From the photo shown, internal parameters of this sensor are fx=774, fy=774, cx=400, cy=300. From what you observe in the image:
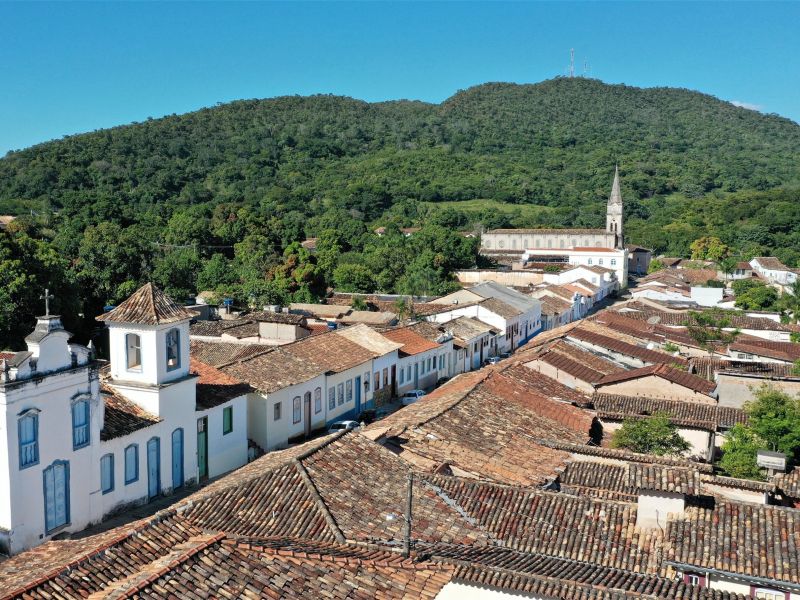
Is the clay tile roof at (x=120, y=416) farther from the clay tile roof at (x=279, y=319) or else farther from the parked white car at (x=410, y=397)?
the clay tile roof at (x=279, y=319)

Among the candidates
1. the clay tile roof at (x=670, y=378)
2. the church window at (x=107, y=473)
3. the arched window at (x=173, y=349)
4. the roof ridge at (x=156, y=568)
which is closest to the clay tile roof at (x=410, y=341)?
the clay tile roof at (x=670, y=378)

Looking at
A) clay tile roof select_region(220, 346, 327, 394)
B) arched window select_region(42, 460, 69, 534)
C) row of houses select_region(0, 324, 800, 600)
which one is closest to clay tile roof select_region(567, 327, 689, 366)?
row of houses select_region(0, 324, 800, 600)

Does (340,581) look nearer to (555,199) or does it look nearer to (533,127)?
(555,199)

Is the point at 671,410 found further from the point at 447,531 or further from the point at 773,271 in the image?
the point at 773,271

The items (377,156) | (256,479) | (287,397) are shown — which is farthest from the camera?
(377,156)

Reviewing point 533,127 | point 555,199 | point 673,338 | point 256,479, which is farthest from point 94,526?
point 533,127

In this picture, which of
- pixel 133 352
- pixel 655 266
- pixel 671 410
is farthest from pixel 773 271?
pixel 133 352

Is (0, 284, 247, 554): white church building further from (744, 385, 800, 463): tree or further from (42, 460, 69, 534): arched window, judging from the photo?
(744, 385, 800, 463): tree
